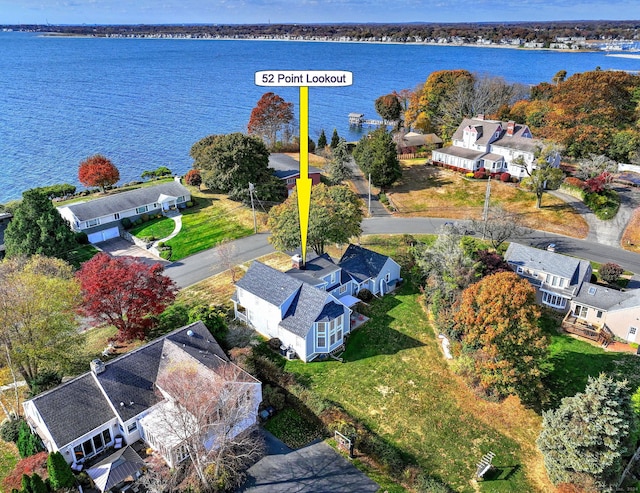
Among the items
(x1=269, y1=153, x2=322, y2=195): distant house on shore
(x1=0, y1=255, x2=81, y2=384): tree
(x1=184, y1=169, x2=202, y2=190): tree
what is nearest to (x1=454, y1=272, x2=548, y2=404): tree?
(x1=0, y1=255, x2=81, y2=384): tree

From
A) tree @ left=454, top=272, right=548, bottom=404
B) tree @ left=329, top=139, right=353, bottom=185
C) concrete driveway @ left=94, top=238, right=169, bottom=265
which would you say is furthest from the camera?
tree @ left=329, top=139, right=353, bottom=185

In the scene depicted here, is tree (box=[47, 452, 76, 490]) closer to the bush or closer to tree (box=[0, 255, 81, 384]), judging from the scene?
the bush

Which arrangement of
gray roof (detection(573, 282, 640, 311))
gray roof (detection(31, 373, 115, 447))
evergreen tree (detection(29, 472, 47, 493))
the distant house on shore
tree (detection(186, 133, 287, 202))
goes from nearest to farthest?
evergreen tree (detection(29, 472, 47, 493)) < gray roof (detection(31, 373, 115, 447)) < gray roof (detection(573, 282, 640, 311)) < tree (detection(186, 133, 287, 202)) < the distant house on shore

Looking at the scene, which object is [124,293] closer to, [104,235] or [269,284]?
[269,284]

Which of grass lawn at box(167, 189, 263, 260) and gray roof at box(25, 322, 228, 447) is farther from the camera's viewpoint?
grass lawn at box(167, 189, 263, 260)

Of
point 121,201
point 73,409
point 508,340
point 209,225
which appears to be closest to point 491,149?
point 209,225

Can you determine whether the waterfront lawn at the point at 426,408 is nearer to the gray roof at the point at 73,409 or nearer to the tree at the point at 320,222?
the tree at the point at 320,222

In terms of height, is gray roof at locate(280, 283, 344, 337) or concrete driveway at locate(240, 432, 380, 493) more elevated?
gray roof at locate(280, 283, 344, 337)
